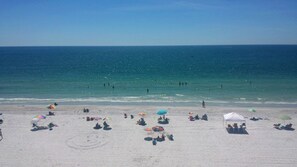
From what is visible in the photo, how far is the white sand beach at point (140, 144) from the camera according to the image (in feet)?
53.7

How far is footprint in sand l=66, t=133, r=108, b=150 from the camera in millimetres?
18641

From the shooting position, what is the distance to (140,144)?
18984 millimetres

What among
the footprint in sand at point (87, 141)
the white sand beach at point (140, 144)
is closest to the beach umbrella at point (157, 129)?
the white sand beach at point (140, 144)

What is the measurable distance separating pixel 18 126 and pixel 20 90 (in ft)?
75.1

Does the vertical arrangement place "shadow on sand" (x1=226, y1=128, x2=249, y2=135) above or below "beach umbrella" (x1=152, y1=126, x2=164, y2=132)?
below

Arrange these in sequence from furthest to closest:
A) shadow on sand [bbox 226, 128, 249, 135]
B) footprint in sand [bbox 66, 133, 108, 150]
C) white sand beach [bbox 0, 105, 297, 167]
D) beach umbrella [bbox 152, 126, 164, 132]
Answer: beach umbrella [bbox 152, 126, 164, 132]
shadow on sand [bbox 226, 128, 249, 135]
footprint in sand [bbox 66, 133, 108, 150]
white sand beach [bbox 0, 105, 297, 167]

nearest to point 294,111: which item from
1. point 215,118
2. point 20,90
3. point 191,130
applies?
point 215,118

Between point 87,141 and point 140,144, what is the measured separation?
4.21 m

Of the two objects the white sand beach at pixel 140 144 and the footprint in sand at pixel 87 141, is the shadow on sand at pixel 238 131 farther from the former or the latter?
the footprint in sand at pixel 87 141

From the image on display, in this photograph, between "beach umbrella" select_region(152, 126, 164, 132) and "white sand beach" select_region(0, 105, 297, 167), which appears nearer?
"white sand beach" select_region(0, 105, 297, 167)

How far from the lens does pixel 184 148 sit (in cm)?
1819

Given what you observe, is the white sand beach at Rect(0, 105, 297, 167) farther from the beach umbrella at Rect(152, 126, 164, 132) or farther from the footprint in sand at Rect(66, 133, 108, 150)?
the beach umbrella at Rect(152, 126, 164, 132)

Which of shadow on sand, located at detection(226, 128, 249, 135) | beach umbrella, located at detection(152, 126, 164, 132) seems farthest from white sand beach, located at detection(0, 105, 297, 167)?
beach umbrella, located at detection(152, 126, 164, 132)

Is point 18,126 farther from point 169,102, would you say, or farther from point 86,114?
point 169,102
